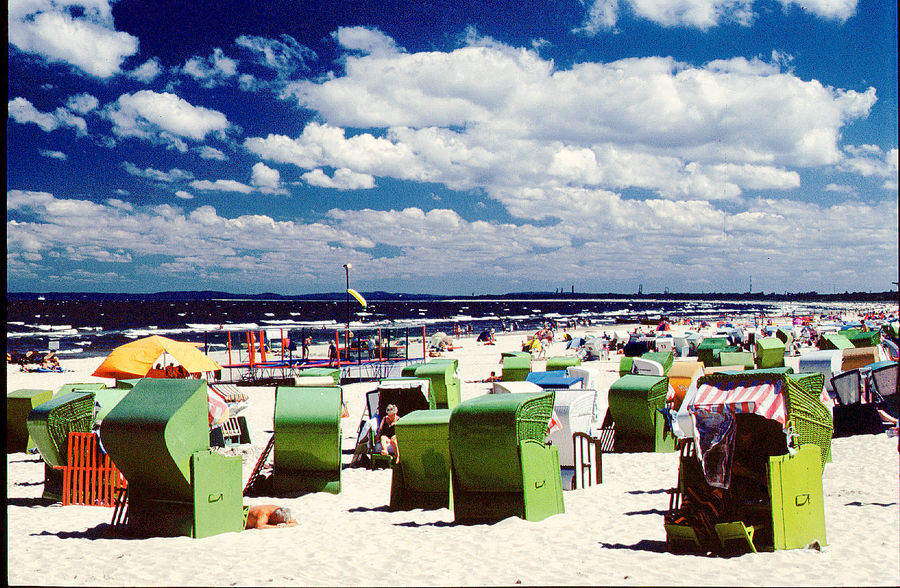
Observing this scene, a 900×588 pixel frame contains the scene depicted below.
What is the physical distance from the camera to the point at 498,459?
7395mm

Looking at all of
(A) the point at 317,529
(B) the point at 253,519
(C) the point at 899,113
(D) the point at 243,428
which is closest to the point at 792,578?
(C) the point at 899,113

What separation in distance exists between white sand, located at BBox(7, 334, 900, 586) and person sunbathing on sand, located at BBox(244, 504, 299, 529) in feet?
0.76

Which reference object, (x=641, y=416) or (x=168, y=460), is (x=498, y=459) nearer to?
(x=168, y=460)

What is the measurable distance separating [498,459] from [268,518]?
2591 mm

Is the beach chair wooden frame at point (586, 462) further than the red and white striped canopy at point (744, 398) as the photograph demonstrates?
Yes

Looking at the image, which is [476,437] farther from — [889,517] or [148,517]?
[889,517]

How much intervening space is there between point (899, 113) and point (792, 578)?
12.4ft

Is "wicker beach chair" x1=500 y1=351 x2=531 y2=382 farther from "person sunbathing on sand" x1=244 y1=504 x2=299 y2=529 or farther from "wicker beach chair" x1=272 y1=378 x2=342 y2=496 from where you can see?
"person sunbathing on sand" x1=244 y1=504 x2=299 y2=529

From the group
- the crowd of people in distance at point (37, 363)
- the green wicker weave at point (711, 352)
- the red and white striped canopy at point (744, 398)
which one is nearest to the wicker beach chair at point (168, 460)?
the red and white striped canopy at point (744, 398)

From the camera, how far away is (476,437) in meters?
7.40

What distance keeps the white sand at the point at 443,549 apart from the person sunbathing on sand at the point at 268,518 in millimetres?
232

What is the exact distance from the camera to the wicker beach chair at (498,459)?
7328mm

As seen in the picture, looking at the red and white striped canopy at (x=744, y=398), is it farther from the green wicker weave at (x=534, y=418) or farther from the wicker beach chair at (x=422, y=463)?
the wicker beach chair at (x=422, y=463)

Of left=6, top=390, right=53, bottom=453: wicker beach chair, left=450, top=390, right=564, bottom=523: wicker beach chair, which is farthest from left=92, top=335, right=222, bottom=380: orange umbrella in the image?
left=450, top=390, right=564, bottom=523: wicker beach chair
